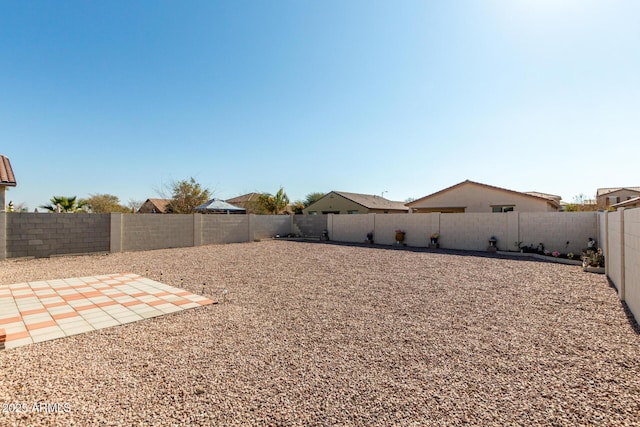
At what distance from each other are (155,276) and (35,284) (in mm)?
2386

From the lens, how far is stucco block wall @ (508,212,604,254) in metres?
11.0

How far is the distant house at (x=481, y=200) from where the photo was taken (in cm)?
1742

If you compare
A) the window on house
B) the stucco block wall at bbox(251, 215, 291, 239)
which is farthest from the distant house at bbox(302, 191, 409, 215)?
the window on house

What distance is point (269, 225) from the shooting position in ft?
63.3

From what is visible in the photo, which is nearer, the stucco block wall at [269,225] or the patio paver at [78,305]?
the patio paver at [78,305]

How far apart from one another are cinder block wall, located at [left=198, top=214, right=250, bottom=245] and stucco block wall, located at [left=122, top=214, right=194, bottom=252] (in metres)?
0.86

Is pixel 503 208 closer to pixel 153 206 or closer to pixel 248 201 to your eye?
pixel 248 201

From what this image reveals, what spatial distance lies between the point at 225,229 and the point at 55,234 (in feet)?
23.6

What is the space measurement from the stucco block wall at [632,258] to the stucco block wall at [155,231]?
15.4m

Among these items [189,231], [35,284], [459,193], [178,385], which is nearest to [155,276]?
[35,284]

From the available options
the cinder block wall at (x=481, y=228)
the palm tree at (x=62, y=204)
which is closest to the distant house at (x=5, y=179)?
the palm tree at (x=62, y=204)

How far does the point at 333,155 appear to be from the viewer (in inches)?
819

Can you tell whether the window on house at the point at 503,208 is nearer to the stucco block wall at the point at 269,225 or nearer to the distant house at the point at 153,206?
the stucco block wall at the point at 269,225

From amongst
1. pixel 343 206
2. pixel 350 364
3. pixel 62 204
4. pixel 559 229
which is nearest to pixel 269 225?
pixel 343 206
